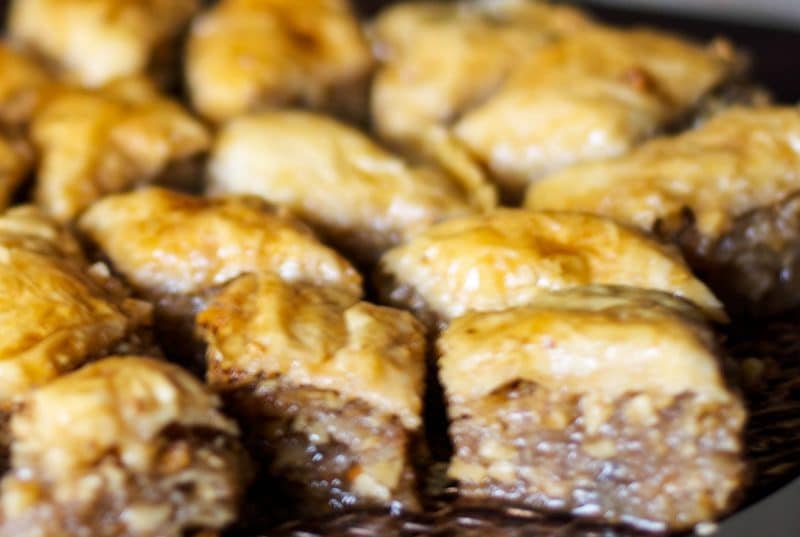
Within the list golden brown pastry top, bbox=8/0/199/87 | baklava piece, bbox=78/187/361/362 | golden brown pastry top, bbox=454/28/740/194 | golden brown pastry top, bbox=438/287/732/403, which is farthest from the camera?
golden brown pastry top, bbox=8/0/199/87

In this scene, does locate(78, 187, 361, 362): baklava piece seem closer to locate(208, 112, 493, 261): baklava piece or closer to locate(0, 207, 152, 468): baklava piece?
locate(0, 207, 152, 468): baklava piece

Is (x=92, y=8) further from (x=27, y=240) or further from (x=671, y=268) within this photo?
(x=671, y=268)

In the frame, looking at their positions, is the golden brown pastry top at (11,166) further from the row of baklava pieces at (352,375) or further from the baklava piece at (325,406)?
the baklava piece at (325,406)

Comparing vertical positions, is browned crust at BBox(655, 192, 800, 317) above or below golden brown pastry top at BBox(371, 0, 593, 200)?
below

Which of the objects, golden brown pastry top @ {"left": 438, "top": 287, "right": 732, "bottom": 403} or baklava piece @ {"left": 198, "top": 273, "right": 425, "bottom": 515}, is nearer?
golden brown pastry top @ {"left": 438, "top": 287, "right": 732, "bottom": 403}

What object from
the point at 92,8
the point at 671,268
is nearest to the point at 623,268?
the point at 671,268

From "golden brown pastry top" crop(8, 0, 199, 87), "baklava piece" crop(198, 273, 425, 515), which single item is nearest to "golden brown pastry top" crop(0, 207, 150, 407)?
"baklava piece" crop(198, 273, 425, 515)
